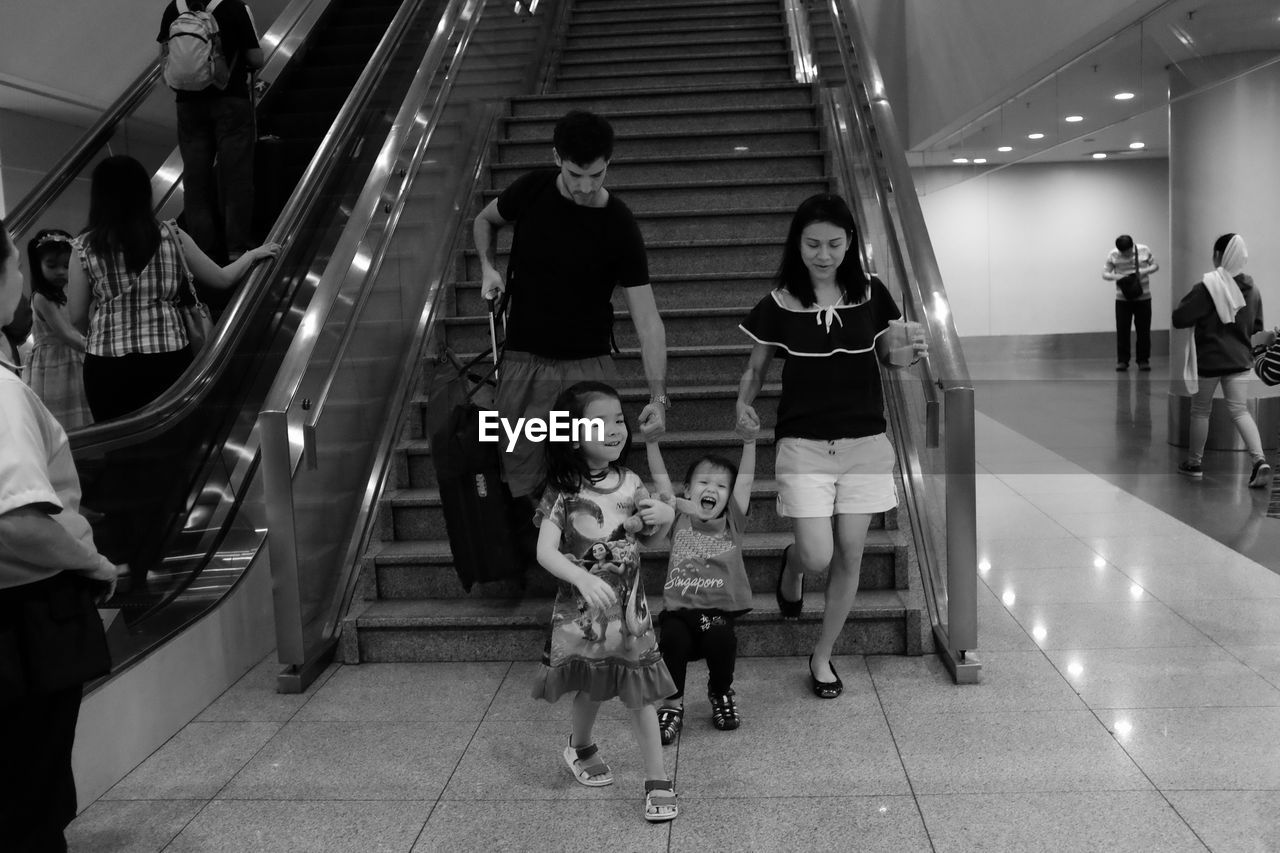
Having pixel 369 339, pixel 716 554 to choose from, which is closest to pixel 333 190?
pixel 369 339

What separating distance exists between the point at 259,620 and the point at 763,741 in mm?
2024

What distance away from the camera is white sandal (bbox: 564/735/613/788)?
9.95 ft

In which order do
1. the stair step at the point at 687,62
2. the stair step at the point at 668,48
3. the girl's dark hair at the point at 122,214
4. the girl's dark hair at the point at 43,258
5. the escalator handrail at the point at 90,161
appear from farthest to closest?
the stair step at the point at 668,48
the stair step at the point at 687,62
the escalator handrail at the point at 90,161
the girl's dark hair at the point at 43,258
the girl's dark hair at the point at 122,214

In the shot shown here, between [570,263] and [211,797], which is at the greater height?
[570,263]

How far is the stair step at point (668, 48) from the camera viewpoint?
338 inches

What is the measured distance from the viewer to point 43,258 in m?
4.59

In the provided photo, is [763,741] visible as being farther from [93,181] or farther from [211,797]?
[93,181]

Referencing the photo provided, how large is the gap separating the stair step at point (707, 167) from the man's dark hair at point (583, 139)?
10.7 ft

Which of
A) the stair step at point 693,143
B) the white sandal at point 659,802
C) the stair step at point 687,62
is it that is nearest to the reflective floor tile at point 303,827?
the white sandal at point 659,802

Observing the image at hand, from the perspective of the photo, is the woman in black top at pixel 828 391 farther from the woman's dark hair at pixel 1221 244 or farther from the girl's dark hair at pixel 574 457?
the woman's dark hair at pixel 1221 244

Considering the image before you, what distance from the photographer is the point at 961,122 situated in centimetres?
995

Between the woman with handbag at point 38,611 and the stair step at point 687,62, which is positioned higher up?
the stair step at point 687,62

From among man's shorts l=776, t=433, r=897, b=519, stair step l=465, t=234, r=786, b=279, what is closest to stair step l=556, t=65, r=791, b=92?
stair step l=465, t=234, r=786, b=279

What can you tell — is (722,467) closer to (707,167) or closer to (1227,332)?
(1227,332)
